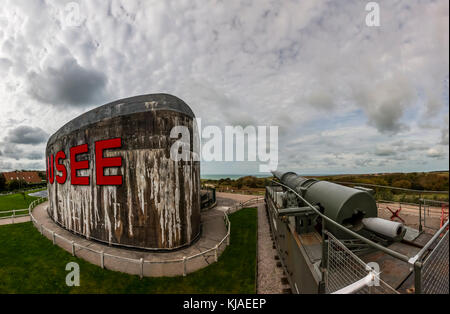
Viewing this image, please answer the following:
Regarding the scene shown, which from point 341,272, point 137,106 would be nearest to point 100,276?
point 137,106

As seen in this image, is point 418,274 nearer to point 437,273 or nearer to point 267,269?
point 437,273

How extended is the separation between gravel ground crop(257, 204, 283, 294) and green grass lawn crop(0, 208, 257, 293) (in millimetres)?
313

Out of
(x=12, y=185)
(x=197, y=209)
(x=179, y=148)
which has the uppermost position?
(x=179, y=148)

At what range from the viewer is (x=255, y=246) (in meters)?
8.76

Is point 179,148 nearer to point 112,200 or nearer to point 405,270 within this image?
point 112,200

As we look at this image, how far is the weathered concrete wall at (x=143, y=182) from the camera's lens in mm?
7738

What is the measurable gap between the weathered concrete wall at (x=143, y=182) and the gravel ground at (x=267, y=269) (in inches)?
140

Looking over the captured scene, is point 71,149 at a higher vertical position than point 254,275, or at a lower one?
higher

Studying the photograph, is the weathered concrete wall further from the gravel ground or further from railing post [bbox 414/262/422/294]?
railing post [bbox 414/262/422/294]

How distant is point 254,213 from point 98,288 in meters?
11.6

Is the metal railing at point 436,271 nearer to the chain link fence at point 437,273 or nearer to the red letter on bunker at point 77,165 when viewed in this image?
the chain link fence at point 437,273

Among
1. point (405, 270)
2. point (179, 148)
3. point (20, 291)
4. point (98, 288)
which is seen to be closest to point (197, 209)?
point (179, 148)

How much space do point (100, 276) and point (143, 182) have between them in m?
3.64
